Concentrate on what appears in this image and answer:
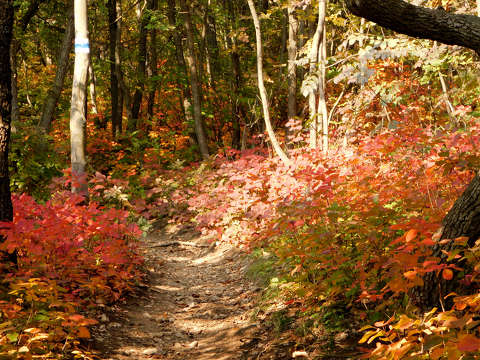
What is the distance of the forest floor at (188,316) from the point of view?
13.7 feet

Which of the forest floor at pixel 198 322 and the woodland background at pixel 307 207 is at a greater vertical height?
the woodland background at pixel 307 207

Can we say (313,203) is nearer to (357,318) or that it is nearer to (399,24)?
(357,318)

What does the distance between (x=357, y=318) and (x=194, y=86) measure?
12.0 meters

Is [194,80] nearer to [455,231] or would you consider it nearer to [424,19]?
[424,19]

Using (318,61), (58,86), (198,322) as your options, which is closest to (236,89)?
(58,86)

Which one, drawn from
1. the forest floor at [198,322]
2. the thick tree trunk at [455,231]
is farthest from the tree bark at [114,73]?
the thick tree trunk at [455,231]

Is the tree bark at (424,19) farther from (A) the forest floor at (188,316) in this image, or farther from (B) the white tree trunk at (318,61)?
(B) the white tree trunk at (318,61)

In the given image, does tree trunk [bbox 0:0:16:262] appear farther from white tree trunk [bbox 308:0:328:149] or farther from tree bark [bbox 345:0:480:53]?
white tree trunk [bbox 308:0:328:149]

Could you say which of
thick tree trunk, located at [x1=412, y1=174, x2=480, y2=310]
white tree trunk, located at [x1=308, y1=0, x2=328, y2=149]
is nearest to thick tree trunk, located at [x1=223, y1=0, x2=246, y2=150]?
white tree trunk, located at [x1=308, y1=0, x2=328, y2=149]

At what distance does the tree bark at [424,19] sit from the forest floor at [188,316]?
3.09 m

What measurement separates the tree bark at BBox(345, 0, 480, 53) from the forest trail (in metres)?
3.23

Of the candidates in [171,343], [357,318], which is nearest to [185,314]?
[171,343]

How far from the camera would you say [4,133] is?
406 cm

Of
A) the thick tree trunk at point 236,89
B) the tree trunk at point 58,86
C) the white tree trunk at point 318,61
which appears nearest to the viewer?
the white tree trunk at point 318,61
